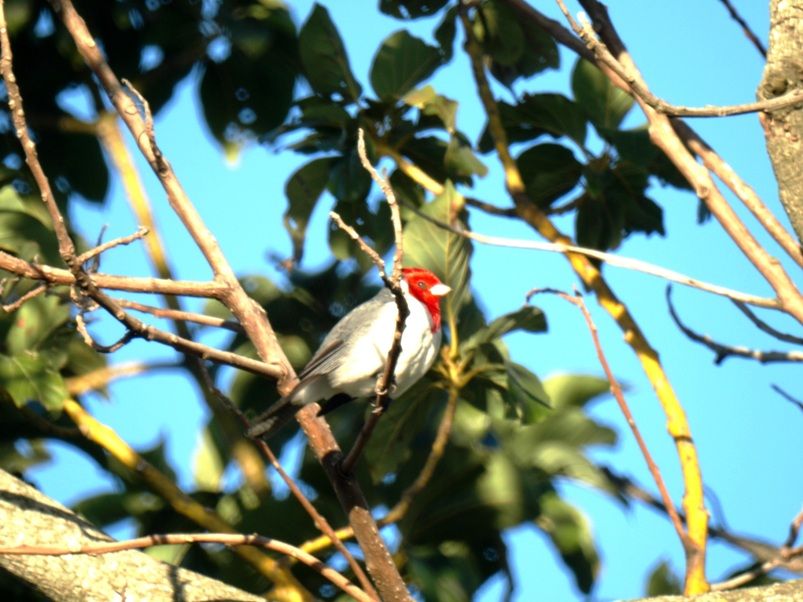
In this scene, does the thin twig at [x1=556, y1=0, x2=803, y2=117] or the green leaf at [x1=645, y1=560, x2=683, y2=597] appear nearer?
the thin twig at [x1=556, y1=0, x2=803, y2=117]

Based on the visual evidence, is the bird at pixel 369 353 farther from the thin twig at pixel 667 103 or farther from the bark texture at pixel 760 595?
the bark texture at pixel 760 595

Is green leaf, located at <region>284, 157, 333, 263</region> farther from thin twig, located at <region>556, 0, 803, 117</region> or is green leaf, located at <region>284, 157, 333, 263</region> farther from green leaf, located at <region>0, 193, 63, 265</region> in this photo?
thin twig, located at <region>556, 0, 803, 117</region>

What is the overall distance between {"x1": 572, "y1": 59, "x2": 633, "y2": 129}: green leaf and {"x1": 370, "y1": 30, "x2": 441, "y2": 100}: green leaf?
51 cm

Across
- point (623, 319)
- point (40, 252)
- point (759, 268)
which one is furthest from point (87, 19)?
point (759, 268)

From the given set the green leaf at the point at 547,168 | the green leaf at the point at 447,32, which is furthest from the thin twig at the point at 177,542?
Result: the green leaf at the point at 447,32

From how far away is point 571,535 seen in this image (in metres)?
4.10

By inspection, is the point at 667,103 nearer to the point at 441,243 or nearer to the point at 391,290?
the point at 391,290

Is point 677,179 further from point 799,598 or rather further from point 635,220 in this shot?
point 799,598

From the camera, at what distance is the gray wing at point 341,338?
3430 mm

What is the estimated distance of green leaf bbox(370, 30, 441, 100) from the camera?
4184 mm

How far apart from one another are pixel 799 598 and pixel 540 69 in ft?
9.38

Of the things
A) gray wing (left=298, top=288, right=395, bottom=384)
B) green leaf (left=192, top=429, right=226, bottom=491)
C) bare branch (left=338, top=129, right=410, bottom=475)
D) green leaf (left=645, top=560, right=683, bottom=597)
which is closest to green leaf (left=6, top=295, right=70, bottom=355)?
green leaf (left=192, top=429, right=226, bottom=491)

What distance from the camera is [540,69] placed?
4.64 metres

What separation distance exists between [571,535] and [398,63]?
5.76 feet
